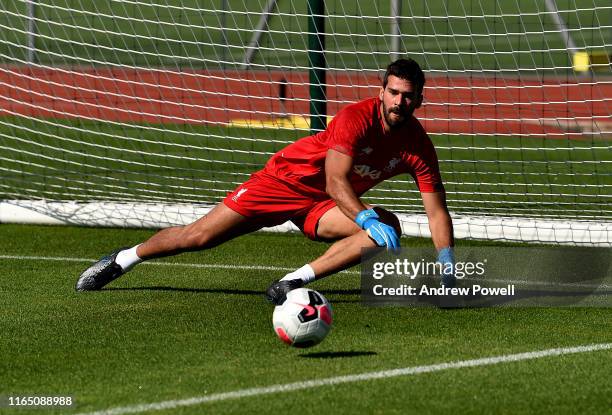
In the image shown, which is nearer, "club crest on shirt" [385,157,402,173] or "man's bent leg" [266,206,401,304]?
"man's bent leg" [266,206,401,304]

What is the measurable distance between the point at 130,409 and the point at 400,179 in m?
7.31

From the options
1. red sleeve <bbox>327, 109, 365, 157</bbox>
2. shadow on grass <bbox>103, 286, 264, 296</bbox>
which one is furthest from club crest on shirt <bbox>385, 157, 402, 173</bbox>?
shadow on grass <bbox>103, 286, 264, 296</bbox>

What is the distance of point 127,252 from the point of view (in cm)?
852

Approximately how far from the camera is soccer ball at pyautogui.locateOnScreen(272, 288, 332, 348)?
6418 millimetres

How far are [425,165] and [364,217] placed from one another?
2.26 feet

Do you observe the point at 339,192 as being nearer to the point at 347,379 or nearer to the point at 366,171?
the point at 366,171

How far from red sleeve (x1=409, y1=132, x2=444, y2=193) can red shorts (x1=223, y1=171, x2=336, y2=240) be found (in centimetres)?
55

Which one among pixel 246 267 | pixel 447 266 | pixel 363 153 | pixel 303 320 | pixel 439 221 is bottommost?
pixel 246 267

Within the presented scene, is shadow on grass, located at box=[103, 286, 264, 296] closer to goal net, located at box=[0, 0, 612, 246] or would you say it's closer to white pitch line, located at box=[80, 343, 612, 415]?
white pitch line, located at box=[80, 343, 612, 415]

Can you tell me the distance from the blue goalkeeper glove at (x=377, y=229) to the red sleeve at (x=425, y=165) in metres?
0.60

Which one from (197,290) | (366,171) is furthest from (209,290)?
(366,171)

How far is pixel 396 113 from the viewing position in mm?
7621

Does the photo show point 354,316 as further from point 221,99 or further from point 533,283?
point 221,99

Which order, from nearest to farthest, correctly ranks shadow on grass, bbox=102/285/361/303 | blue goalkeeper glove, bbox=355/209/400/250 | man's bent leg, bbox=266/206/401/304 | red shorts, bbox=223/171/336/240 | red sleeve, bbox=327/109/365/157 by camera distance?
blue goalkeeper glove, bbox=355/209/400/250 → red sleeve, bbox=327/109/365/157 → man's bent leg, bbox=266/206/401/304 → red shorts, bbox=223/171/336/240 → shadow on grass, bbox=102/285/361/303
